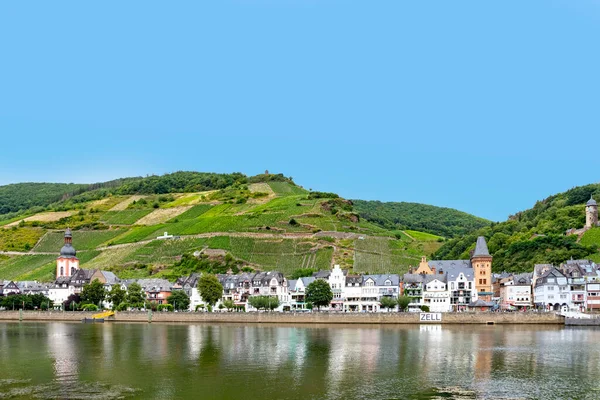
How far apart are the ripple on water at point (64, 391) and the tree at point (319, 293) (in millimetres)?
66466

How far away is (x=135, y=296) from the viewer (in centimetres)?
11375

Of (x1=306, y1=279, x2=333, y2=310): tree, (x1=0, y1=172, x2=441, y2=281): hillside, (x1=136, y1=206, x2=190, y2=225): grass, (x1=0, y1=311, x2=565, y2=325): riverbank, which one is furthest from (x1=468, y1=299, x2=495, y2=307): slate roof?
(x1=136, y1=206, x2=190, y2=225): grass

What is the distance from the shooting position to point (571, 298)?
10206cm

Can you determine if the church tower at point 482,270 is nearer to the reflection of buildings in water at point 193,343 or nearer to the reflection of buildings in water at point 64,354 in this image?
the reflection of buildings in water at point 193,343

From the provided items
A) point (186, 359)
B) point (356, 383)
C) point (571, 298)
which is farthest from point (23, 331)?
point (571, 298)

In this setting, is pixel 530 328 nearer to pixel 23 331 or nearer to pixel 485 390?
pixel 485 390

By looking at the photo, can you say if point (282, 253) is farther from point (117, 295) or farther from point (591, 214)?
point (591, 214)

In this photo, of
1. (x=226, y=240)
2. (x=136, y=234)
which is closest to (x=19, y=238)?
(x=136, y=234)

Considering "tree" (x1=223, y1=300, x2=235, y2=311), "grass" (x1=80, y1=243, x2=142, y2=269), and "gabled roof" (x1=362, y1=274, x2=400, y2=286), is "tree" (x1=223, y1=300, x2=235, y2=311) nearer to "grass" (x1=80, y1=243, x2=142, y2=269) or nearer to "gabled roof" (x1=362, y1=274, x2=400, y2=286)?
"gabled roof" (x1=362, y1=274, x2=400, y2=286)

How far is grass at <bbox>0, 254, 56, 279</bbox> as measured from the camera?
15162 cm

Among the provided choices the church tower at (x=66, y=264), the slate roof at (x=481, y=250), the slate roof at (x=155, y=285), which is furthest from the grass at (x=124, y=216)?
the slate roof at (x=481, y=250)

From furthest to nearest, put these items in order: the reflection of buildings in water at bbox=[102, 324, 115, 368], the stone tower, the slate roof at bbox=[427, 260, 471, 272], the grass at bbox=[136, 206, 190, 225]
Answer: the grass at bbox=[136, 206, 190, 225]
the stone tower
the slate roof at bbox=[427, 260, 471, 272]
the reflection of buildings in water at bbox=[102, 324, 115, 368]

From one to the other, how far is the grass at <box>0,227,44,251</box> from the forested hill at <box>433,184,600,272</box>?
92633 millimetres

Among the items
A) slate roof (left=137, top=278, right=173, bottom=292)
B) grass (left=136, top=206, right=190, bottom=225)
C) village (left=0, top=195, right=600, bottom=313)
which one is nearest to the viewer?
village (left=0, top=195, right=600, bottom=313)
